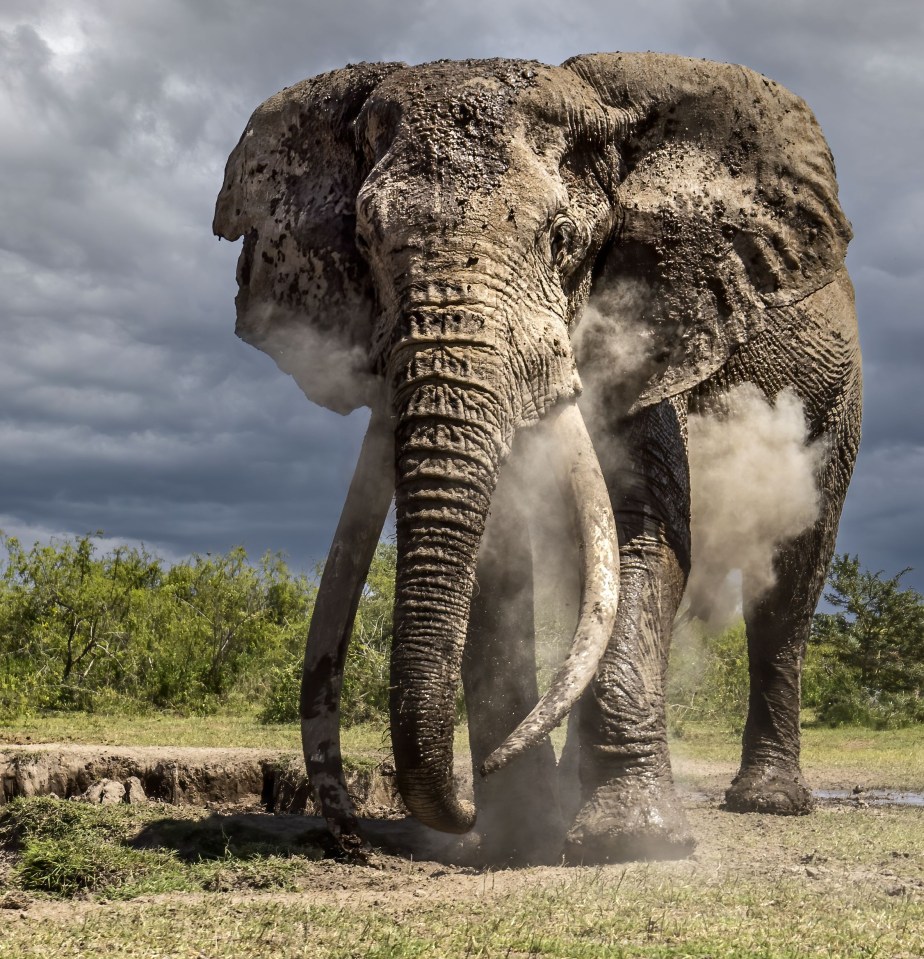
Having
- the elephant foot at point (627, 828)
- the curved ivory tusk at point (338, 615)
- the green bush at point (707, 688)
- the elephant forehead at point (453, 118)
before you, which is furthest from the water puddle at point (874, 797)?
the elephant forehead at point (453, 118)

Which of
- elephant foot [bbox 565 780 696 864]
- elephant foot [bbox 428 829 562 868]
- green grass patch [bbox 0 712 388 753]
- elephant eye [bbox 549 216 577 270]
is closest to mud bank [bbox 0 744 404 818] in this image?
green grass patch [bbox 0 712 388 753]

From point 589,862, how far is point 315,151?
3848 mm

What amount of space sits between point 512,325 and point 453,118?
3.28 ft

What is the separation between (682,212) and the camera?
6578mm

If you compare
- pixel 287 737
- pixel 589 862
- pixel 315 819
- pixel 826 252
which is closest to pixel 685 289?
pixel 826 252

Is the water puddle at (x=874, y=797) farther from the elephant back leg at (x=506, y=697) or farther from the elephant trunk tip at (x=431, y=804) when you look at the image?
the elephant trunk tip at (x=431, y=804)

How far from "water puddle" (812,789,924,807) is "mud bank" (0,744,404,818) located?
3522 millimetres

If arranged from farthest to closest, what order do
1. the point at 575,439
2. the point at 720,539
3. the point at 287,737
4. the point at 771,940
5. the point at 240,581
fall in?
the point at 240,581 < the point at 287,737 < the point at 720,539 < the point at 575,439 < the point at 771,940

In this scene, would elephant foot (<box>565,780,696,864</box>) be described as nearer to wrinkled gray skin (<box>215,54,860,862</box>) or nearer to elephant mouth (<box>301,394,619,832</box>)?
wrinkled gray skin (<box>215,54,860,862</box>)

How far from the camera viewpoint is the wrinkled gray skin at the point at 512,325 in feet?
17.3

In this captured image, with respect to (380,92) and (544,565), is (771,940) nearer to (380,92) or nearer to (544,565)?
(544,565)

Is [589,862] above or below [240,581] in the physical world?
below

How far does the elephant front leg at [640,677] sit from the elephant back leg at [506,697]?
384 millimetres

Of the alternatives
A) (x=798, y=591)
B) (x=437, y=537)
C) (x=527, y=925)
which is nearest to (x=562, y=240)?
(x=437, y=537)
